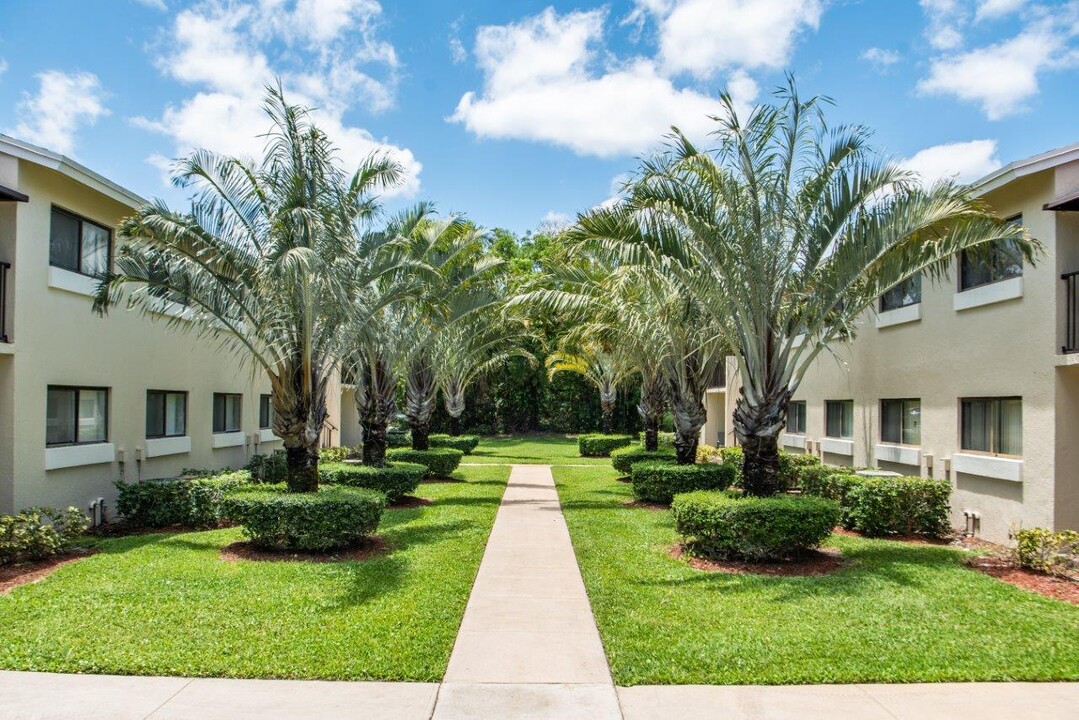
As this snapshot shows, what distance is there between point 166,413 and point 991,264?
14.6m

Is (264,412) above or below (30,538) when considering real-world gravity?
above

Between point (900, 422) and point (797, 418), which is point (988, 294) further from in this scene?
point (797, 418)

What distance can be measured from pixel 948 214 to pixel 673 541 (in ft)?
18.8

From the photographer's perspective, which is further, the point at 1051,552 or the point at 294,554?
the point at 294,554

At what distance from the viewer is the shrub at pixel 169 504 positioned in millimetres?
11688

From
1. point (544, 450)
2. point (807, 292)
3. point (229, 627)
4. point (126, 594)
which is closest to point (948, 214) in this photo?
point (807, 292)

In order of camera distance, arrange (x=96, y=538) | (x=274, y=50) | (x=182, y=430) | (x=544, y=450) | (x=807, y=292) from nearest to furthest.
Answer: (x=807, y=292)
(x=96, y=538)
(x=274, y=50)
(x=182, y=430)
(x=544, y=450)

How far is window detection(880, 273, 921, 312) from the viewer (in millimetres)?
12877

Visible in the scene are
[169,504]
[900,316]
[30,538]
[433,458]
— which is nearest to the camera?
[30,538]

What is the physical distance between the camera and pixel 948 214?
8789mm

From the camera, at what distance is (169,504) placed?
11805 mm

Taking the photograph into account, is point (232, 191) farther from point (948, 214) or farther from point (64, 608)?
point (948, 214)

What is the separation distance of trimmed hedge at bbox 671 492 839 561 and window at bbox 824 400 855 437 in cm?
697

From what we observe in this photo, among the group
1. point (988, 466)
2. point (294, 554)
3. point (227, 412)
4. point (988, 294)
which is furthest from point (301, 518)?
point (988, 294)
